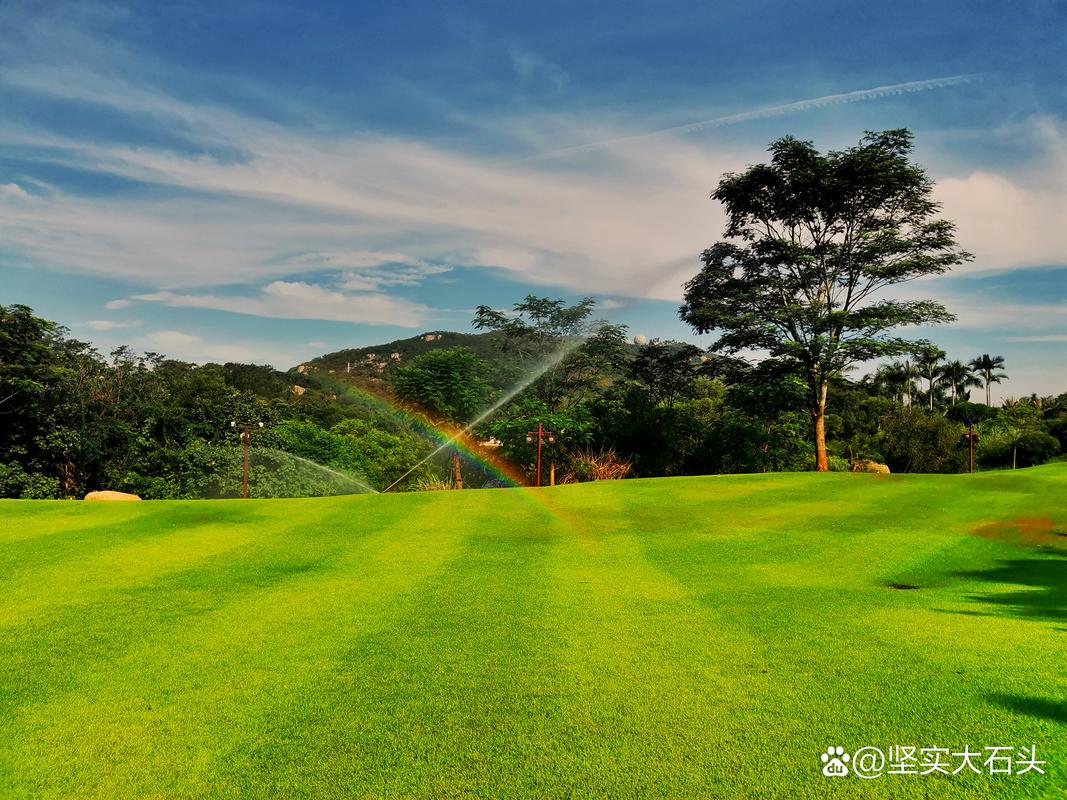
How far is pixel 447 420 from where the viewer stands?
3375cm

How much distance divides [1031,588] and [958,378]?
3683 inches

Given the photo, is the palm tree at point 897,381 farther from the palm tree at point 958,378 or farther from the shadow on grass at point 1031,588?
the shadow on grass at point 1031,588

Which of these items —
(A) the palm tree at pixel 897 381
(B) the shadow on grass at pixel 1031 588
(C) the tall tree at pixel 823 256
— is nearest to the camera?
(B) the shadow on grass at pixel 1031 588

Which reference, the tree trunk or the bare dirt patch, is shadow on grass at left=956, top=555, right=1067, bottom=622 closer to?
the bare dirt patch

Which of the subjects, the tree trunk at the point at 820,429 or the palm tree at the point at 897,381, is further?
the palm tree at the point at 897,381

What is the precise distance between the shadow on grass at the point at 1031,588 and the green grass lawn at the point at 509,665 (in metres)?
0.06

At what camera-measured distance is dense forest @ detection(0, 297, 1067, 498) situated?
31.8 metres

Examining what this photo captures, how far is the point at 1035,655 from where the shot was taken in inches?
216

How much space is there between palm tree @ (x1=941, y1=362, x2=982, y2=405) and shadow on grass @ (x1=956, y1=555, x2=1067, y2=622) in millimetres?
89683

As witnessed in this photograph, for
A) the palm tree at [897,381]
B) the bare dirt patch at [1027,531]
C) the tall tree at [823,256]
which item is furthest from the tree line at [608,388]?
the palm tree at [897,381]

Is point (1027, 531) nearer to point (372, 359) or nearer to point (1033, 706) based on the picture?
point (1033, 706)

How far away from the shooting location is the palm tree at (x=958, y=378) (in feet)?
282

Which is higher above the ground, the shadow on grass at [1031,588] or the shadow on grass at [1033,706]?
the shadow on grass at [1033,706]

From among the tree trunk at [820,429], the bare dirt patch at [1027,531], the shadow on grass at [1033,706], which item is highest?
the tree trunk at [820,429]
